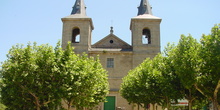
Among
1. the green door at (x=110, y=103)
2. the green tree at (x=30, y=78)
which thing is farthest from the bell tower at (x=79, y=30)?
the green tree at (x=30, y=78)

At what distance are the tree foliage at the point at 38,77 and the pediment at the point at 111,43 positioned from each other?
75.5 feet

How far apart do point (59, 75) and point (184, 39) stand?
8329 millimetres

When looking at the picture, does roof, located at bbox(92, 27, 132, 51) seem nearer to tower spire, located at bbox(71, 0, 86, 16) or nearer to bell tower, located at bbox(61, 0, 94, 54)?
bell tower, located at bbox(61, 0, 94, 54)

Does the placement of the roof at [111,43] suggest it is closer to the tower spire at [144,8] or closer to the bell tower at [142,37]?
the bell tower at [142,37]

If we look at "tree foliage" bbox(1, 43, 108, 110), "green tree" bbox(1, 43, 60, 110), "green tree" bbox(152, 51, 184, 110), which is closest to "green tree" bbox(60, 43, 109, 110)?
"tree foliage" bbox(1, 43, 108, 110)

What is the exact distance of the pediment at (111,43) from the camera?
127 ft

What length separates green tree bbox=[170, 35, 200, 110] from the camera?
50.1 ft

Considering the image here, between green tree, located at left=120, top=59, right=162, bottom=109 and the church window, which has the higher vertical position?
the church window

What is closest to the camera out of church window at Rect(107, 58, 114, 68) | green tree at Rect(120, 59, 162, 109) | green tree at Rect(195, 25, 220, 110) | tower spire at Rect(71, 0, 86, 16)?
green tree at Rect(195, 25, 220, 110)

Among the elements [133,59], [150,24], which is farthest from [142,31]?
[133,59]

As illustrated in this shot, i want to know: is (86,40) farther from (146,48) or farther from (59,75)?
(59,75)

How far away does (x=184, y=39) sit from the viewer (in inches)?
664

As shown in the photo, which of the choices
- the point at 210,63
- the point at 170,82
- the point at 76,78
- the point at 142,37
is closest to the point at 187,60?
the point at 210,63

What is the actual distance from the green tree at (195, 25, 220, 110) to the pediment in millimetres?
22967
